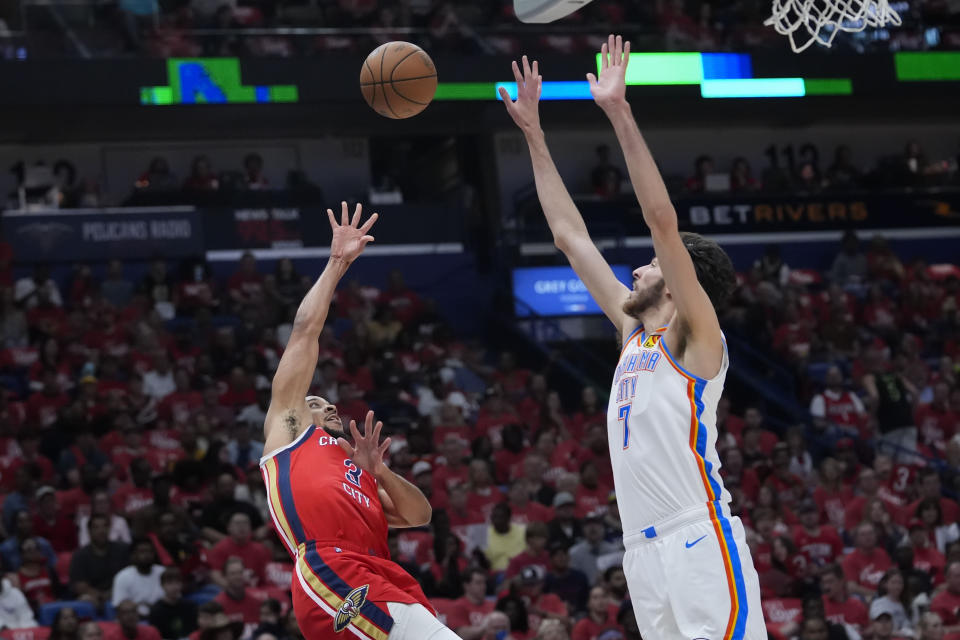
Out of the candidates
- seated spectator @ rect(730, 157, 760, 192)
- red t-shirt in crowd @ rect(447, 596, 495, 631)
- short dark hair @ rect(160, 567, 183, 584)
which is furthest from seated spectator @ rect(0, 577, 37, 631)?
seated spectator @ rect(730, 157, 760, 192)

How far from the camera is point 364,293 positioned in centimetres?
1585

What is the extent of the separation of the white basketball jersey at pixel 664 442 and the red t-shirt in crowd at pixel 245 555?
6.03m

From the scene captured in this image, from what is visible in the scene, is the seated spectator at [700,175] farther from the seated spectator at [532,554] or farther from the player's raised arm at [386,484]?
the player's raised arm at [386,484]

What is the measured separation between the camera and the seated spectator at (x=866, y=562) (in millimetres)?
10727

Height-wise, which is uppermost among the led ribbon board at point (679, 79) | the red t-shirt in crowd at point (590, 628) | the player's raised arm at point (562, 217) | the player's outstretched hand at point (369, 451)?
the led ribbon board at point (679, 79)

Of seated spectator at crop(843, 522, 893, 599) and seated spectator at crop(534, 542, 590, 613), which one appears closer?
seated spectator at crop(534, 542, 590, 613)

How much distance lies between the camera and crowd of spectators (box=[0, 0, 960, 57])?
14203 millimetres

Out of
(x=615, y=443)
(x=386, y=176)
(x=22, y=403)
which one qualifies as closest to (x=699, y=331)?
(x=615, y=443)

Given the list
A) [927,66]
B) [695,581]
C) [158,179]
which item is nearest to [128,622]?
[695,581]

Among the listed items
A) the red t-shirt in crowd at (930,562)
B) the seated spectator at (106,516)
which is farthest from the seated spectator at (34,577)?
the red t-shirt in crowd at (930,562)

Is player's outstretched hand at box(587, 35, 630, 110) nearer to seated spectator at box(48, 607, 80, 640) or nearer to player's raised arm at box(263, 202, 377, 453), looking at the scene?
player's raised arm at box(263, 202, 377, 453)

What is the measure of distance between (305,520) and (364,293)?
10.9m

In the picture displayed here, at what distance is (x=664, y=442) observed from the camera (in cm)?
400

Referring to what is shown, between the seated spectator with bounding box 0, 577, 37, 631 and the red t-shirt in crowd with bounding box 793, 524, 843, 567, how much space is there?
239 inches
